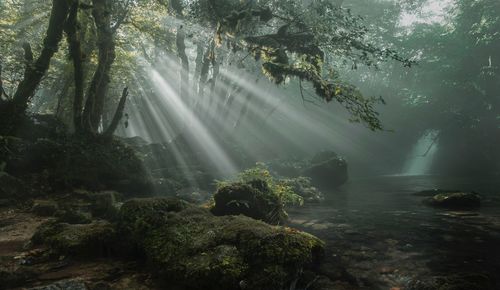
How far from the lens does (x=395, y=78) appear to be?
4797 centimetres

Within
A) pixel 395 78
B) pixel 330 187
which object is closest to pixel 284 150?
pixel 395 78

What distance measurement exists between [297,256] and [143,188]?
10818mm

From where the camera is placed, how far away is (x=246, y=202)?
1059 cm

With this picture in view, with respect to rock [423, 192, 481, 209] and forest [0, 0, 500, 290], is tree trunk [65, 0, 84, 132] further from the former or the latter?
rock [423, 192, 481, 209]

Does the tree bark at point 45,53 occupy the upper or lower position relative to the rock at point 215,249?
upper

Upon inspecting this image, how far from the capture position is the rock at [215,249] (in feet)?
16.8

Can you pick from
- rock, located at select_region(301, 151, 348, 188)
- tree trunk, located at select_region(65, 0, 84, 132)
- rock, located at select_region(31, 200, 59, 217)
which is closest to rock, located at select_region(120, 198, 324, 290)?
rock, located at select_region(31, 200, 59, 217)

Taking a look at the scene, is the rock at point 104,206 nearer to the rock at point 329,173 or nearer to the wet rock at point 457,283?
the wet rock at point 457,283

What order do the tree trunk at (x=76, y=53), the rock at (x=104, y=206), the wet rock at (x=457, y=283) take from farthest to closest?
the tree trunk at (x=76, y=53) → the rock at (x=104, y=206) → the wet rock at (x=457, y=283)

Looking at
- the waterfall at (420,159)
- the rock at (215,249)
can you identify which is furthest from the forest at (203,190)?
the waterfall at (420,159)

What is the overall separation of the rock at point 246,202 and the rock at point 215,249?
3.11 metres

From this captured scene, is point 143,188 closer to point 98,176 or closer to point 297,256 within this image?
point 98,176

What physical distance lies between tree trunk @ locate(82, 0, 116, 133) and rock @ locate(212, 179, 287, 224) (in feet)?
24.0

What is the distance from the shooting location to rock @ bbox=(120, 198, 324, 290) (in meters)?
5.12
